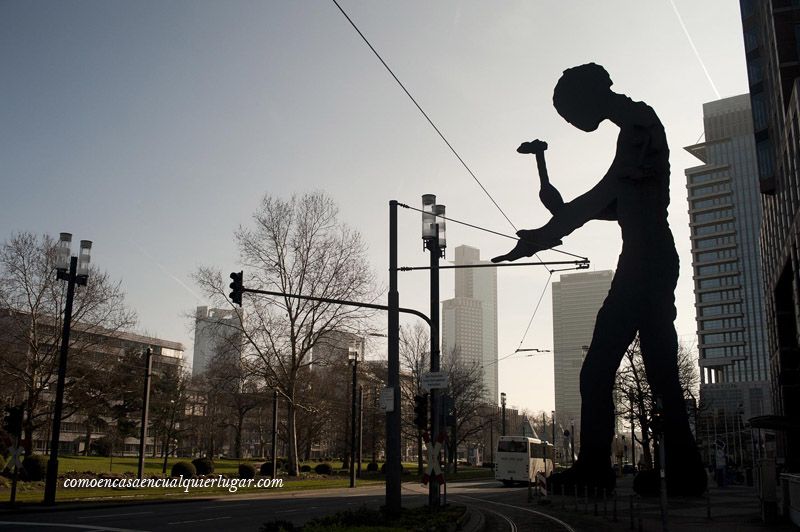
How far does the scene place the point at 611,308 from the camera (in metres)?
29.5

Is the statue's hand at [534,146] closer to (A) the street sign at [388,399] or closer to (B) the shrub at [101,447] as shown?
(A) the street sign at [388,399]

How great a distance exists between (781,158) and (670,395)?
3269 cm

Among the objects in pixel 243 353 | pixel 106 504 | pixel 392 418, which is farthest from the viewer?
pixel 243 353

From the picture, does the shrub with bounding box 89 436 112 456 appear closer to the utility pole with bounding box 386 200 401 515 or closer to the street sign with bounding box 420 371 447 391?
the street sign with bounding box 420 371 447 391

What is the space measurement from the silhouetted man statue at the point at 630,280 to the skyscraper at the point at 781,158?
18102 mm

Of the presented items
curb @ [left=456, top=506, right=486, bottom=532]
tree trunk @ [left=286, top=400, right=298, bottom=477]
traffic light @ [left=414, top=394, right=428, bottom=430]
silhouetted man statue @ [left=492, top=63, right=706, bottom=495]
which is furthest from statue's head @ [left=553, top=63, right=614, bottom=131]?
tree trunk @ [left=286, top=400, right=298, bottom=477]

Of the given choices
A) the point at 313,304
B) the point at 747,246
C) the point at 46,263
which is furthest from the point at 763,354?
the point at 46,263

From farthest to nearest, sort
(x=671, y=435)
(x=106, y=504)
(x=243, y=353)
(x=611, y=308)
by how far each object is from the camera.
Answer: (x=243, y=353)
(x=611, y=308)
(x=671, y=435)
(x=106, y=504)

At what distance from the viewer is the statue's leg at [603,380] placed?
2858 centimetres

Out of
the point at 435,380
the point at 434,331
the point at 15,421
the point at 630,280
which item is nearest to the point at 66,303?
the point at 15,421

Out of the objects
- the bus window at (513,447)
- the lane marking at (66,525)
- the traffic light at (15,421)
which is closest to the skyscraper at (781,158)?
the bus window at (513,447)

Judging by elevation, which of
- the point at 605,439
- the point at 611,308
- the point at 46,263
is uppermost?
the point at 46,263

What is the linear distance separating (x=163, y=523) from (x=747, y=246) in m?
151

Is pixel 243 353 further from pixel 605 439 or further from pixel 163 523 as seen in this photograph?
pixel 163 523
